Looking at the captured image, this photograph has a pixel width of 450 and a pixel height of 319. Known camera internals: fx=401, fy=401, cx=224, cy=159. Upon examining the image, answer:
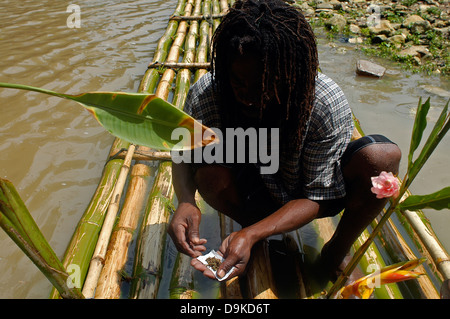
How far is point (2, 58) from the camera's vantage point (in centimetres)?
378

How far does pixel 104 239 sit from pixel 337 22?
4603 millimetres

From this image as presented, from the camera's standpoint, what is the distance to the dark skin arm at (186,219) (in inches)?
55.6

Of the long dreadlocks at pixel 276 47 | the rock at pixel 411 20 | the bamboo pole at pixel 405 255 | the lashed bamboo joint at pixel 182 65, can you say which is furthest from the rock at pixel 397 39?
the long dreadlocks at pixel 276 47

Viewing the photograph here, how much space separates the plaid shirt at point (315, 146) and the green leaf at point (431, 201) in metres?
0.52

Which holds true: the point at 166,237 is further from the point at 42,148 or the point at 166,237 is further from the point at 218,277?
the point at 42,148

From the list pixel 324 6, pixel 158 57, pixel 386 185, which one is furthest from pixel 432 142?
pixel 324 6

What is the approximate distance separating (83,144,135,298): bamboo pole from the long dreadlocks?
32.8 inches

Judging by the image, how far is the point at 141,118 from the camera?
31.7 inches

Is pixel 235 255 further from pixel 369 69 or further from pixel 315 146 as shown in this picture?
pixel 369 69

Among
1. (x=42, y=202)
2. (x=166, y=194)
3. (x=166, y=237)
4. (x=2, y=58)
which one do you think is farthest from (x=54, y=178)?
(x=2, y=58)

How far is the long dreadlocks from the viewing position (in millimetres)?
1146

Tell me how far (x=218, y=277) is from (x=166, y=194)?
0.78 meters

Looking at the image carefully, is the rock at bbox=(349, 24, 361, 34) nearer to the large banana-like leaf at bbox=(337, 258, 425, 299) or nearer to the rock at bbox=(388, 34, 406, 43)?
the rock at bbox=(388, 34, 406, 43)

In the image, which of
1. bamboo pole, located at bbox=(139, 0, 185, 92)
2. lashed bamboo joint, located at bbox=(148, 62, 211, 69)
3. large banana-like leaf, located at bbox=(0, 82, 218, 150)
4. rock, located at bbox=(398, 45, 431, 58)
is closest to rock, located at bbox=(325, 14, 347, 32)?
rock, located at bbox=(398, 45, 431, 58)
